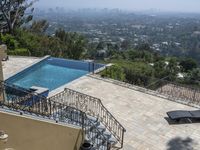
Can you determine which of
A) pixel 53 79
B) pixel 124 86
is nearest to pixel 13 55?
pixel 53 79

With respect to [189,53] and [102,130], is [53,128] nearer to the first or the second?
[102,130]

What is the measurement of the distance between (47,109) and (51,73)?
11.3 metres

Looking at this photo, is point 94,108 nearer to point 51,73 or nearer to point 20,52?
point 51,73

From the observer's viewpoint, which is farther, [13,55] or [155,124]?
[13,55]

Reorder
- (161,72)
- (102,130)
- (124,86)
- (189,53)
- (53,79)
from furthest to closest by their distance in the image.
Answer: (189,53), (161,72), (53,79), (124,86), (102,130)

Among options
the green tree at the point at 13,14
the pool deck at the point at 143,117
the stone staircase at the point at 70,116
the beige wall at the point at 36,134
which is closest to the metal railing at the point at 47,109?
the stone staircase at the point at 70,116

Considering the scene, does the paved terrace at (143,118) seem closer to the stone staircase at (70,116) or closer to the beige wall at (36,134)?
the stone staircase at (70,116)

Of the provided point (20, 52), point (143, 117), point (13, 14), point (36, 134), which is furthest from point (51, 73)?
point (13, 14)

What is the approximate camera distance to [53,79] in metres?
19.2

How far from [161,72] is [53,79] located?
15657 millimetres

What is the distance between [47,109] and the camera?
946 cm

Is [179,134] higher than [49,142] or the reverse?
the reverse

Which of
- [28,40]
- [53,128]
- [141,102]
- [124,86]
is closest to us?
[53,128]

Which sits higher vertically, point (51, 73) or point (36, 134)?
point (36, 134)
